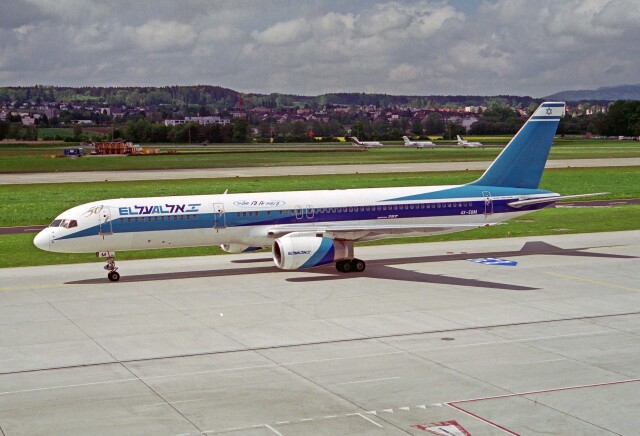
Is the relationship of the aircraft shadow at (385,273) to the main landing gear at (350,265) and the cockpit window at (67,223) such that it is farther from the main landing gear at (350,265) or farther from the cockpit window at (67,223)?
the cockpit window at (67,223)

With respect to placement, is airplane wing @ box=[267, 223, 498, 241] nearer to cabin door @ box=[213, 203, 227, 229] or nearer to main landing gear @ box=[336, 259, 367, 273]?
main landing gear @ box=[336, 259, 367, 273]

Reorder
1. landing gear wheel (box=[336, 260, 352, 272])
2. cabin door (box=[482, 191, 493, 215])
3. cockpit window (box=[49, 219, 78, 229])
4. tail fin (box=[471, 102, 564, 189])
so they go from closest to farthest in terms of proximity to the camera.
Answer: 1. cockpit window (box=[49, 219, 78, 229])
2. landing gear wheel (box=[336, 260, 352, 272])
3. cabin door (box=[482, 191, 493, 215])
4. tail fin (box=[471, 102, 564, 189])

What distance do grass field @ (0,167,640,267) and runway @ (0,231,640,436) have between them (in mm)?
5752

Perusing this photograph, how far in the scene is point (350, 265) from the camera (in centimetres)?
4288

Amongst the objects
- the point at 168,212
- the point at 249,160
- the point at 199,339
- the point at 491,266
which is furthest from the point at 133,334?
the point at 249,160

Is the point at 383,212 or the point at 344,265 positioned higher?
the point at 383,212

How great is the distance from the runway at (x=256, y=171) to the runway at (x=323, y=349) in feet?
211

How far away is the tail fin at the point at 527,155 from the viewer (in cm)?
4781

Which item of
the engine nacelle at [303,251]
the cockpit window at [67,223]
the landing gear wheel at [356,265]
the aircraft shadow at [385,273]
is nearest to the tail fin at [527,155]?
the aircraft shadow at [385,273]

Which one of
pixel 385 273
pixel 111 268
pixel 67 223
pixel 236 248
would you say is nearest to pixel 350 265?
pixel 385 273

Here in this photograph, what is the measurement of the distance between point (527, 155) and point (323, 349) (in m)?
24.0

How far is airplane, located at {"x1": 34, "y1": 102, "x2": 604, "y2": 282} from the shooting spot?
132 ft

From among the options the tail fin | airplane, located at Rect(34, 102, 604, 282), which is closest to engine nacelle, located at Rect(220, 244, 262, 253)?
airplane, located at Rect(34, 102, 604, 282)

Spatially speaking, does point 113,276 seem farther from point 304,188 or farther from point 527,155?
point 304,188
